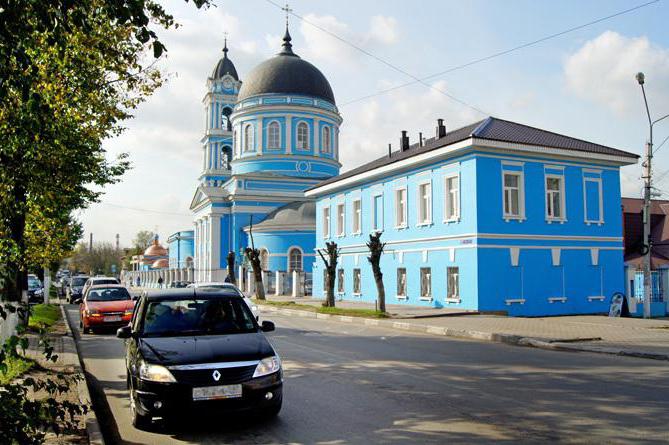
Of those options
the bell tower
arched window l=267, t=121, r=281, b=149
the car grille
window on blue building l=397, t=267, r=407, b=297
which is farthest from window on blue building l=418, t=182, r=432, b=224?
the bell tower

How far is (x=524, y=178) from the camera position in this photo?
26.6 m

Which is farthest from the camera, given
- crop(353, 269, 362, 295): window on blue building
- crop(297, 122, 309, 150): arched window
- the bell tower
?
the bell tower

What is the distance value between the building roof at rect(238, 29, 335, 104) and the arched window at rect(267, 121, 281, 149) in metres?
3.14

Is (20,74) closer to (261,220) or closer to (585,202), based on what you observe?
(585,202)

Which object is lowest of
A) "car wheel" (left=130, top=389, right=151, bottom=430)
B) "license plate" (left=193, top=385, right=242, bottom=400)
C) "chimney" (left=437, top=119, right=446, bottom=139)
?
"car wheel" (left=130, top=389, right=151, bottom=430)

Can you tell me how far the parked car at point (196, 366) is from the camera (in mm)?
6477

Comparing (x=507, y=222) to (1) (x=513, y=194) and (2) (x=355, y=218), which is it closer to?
(1) (x=513, y=194)

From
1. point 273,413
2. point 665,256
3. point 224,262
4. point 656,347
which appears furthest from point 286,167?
point 273,413

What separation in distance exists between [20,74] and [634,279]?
34.4 metres

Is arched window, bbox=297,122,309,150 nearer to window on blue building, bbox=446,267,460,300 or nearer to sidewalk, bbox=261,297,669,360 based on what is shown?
window on blue building, bbox=446,267,460,300

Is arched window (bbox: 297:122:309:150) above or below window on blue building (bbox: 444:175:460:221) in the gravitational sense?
above

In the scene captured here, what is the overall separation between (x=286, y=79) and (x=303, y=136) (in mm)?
5579

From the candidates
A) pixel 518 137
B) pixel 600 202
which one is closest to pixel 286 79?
pixel 518 137

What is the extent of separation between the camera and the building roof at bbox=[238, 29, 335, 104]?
58.3 metres
